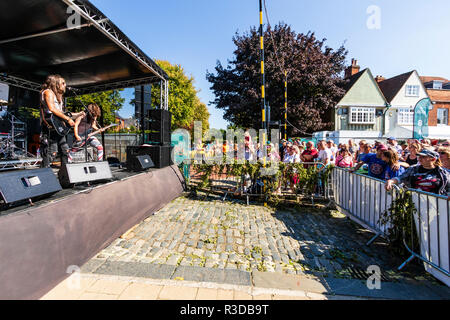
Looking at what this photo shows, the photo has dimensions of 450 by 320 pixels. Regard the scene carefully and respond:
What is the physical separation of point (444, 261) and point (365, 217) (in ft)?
5.81

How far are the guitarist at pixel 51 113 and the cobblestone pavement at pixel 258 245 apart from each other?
1990 millimetres

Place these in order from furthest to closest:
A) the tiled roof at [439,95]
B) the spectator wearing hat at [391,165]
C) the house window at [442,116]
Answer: the tiled roof at [439,95] < the house window at [442,116] < the spectator wearing hat at [391,165]

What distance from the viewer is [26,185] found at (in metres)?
2.47

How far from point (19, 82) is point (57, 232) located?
9.55m

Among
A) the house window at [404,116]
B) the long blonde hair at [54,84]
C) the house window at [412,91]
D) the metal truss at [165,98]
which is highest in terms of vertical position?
the house window at [412,91]

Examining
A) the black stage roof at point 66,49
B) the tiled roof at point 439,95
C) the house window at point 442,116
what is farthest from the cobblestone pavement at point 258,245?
the tiled roof at point 439,95

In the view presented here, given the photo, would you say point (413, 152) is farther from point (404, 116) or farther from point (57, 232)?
point (404, 116)

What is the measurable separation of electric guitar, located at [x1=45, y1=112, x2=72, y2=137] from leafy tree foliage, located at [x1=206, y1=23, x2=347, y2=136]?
50.2 feet

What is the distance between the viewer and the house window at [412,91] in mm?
25891

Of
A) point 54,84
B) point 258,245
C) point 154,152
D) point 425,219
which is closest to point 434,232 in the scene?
point 425,219

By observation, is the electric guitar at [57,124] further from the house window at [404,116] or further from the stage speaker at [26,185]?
the house window at [404,116]

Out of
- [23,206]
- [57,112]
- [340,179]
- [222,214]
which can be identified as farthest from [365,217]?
[57,112]

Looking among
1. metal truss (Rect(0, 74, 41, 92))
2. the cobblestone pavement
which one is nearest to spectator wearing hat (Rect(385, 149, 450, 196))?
the cobblestone pavement
